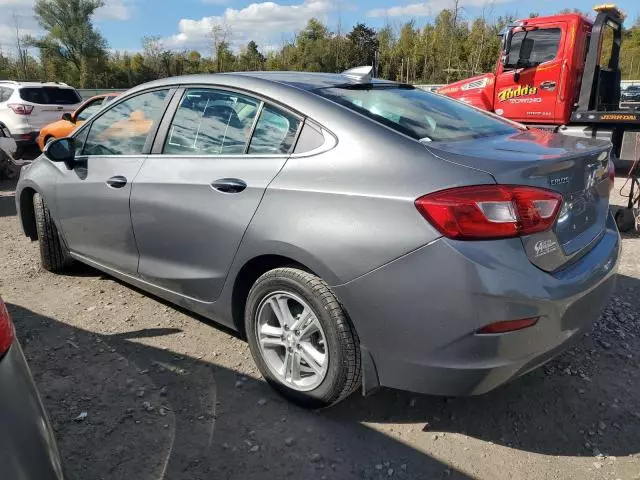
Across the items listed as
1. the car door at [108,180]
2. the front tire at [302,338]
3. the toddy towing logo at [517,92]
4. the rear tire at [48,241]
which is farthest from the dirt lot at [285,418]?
the toddy towing logo at [517,92]

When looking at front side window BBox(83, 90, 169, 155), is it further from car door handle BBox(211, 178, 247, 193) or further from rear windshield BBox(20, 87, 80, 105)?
rear windshield BBox(20, 87, 80, 105)

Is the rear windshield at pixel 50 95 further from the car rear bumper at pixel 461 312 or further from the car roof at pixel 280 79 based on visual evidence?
the car rear bumper at pixel 461 312

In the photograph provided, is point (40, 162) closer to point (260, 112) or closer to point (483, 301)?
point (260, 112)

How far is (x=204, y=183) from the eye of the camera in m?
2.77

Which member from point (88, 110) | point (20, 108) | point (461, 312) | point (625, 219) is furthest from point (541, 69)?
point (20, 108)

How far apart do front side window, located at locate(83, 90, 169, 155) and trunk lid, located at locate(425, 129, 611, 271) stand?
1.88 metres

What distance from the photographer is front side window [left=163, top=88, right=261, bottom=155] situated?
2.80 metres

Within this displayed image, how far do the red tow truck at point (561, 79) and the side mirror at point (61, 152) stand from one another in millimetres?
7943

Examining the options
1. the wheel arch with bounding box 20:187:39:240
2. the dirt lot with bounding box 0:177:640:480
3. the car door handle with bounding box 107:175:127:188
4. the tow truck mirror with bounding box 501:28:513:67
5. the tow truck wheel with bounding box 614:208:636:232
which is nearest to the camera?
the dirt lot with bounding box 0:177:640:480

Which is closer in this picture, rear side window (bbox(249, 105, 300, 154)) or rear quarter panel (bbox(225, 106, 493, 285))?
rear quarter panel (bbox(225, 106, 493, 285))

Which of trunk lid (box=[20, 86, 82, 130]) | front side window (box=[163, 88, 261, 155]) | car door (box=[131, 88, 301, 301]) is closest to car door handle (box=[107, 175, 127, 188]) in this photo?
car door (box=[131, 88, 301, 301])

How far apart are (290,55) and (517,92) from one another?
3223 cm

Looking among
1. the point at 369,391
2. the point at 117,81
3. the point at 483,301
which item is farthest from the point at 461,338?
the point at 117,81

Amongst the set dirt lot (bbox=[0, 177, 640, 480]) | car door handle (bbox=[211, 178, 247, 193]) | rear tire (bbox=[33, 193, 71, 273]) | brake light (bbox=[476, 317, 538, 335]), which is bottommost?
dirt lot (bbox=[0, 177, 640, 480])
